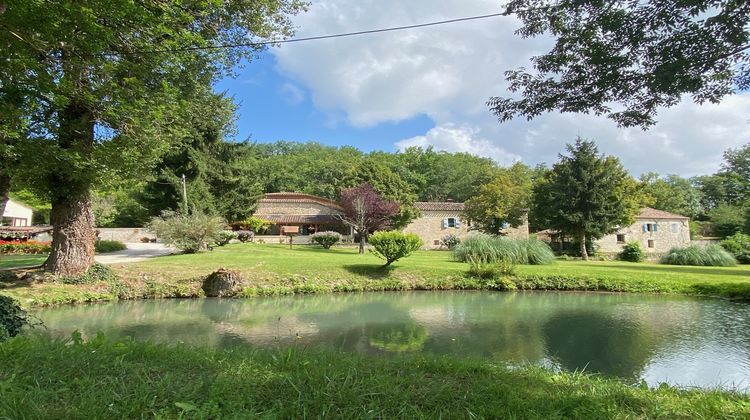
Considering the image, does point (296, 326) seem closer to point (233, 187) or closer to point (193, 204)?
point (193, 204)

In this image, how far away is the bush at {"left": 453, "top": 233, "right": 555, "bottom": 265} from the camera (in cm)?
1825

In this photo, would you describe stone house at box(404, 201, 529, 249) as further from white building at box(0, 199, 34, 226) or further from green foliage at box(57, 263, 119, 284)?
white building at box(0, 199, 34, 226)

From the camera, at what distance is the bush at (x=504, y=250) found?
18250 millimetres

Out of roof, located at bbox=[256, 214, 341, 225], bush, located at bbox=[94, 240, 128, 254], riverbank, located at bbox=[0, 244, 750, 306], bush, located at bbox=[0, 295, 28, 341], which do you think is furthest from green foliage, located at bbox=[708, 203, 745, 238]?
bush, located at bbox=[0, 295, 28, 341]

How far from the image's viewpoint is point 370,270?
15.1m

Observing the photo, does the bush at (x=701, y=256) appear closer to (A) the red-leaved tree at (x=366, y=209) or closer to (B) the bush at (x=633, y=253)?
(B) the bush at (x=633, y=253)

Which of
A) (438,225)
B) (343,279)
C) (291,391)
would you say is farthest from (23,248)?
(438,225)

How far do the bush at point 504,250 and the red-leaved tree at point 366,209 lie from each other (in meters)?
6.01

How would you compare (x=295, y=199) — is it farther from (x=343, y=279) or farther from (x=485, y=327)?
(x=485, y=327)

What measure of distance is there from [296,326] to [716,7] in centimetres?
788

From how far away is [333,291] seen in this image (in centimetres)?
1356

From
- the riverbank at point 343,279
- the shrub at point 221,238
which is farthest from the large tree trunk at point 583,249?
the shrub at point 221,238

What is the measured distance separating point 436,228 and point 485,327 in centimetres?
2379

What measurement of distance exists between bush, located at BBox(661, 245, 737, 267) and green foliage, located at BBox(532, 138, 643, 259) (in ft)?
10.8
